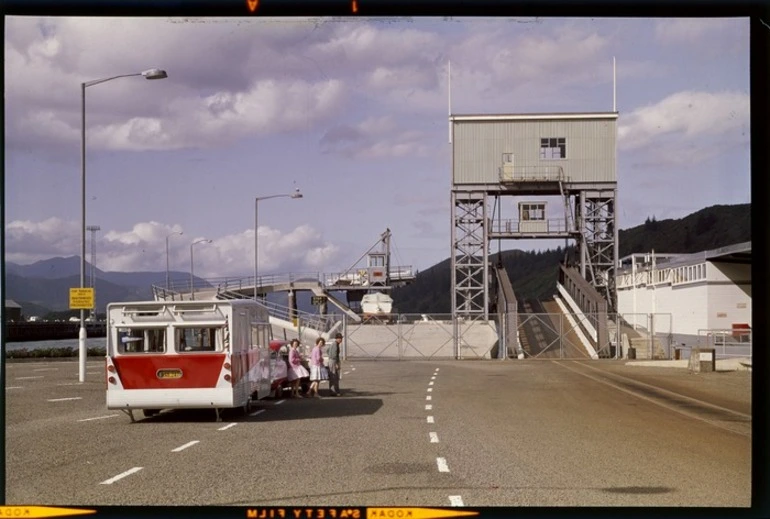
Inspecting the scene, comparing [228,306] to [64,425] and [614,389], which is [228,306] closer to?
[64,425]

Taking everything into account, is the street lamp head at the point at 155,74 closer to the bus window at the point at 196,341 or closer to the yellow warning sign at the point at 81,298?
the bus window at the point at 196,341

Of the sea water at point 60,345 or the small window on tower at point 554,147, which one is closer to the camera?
the small window on tower at point 554,147

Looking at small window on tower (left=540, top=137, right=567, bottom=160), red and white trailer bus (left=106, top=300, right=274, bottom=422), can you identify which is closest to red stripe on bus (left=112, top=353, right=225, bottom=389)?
red and white trailer bus (left=106, top=300, right=274, bottom=422)

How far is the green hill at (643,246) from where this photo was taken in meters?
139

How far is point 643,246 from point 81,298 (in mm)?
140399

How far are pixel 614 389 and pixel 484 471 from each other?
58.9 ft

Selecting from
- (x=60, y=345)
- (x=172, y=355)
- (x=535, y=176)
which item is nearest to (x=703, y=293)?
(x=535, y=176)

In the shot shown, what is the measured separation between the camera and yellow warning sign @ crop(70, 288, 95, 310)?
95.0ft

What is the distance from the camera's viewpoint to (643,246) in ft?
525

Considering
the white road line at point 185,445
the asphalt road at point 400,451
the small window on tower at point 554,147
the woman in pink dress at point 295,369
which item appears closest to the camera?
the asphalt road at point 400,451

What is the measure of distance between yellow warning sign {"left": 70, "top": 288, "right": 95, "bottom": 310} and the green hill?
104 meters

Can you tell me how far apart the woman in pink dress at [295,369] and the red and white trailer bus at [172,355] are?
7735 millimetres

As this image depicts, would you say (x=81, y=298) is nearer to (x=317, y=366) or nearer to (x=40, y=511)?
(x=317, y=366)

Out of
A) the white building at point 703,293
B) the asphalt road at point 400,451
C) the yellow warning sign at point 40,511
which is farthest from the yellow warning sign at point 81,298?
the white building at point 703,293
